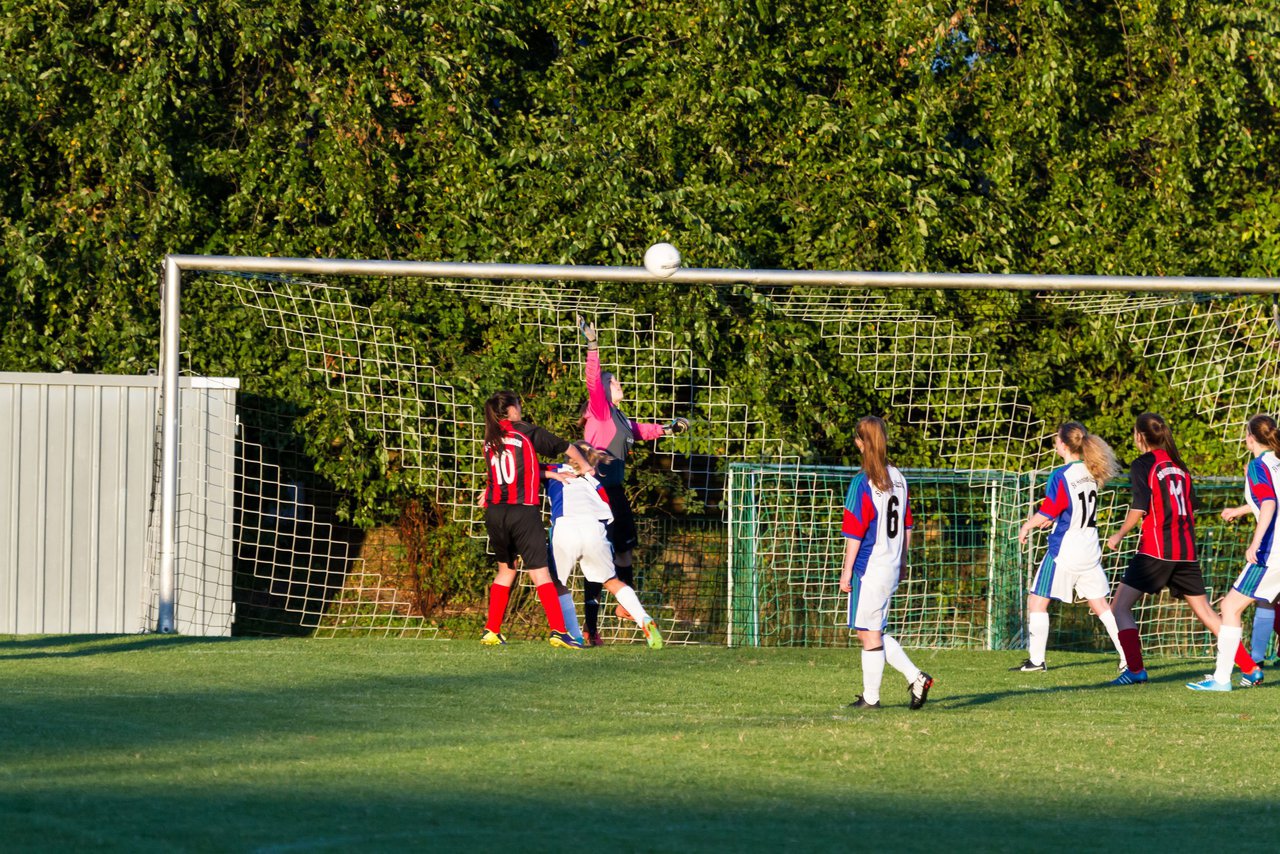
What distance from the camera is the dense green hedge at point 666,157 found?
13641 mm

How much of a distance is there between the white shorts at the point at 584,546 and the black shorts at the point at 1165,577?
3.69 m

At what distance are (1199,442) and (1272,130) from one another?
3.45m

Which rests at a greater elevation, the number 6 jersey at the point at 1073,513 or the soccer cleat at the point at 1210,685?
the number 6 jersey at the point at 1073,513

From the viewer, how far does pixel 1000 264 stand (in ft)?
47.6

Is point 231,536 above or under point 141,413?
under

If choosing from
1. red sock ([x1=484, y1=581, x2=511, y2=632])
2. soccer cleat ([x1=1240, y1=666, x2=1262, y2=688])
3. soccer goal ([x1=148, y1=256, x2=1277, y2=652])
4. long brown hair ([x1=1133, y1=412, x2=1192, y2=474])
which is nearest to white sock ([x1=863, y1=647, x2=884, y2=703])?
long brown hair ([x1=1133, y1=412, x2=1192, y2=474])

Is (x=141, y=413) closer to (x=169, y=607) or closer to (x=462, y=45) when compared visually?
(x=169, y=607)

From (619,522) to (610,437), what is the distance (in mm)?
657

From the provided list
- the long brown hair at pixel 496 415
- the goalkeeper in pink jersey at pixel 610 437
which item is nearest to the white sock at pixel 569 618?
the goalkeeper in pink jersey at pixel 610 437

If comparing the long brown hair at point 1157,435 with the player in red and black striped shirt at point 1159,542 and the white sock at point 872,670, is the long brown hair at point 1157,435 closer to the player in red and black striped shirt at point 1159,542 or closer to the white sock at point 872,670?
the player in red and black striped shirt at point 1159,542

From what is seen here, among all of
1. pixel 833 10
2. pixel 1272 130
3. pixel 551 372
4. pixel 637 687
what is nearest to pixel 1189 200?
pixel 1272 130

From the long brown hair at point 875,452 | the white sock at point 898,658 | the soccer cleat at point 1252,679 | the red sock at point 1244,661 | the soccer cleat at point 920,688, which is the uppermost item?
the long brown hair at point 875,452

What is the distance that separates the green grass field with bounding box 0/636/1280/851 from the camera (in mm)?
4676

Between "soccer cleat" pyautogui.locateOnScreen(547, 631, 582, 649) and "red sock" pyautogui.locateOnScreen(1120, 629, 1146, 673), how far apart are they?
3808 millimetres
